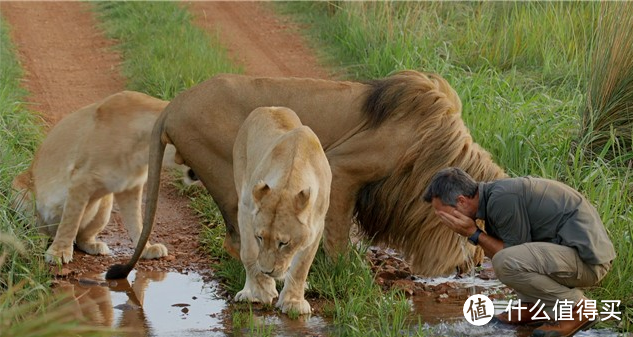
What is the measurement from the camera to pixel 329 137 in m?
6.20

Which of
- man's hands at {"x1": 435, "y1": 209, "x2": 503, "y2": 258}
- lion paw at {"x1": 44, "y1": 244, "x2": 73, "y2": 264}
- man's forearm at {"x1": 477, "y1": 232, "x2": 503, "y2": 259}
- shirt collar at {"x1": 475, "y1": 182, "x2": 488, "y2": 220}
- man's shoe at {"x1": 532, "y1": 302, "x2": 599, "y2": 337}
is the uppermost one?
shirt collar at {"x1": 475, "y1": 182, "x2": 488, "y2": 220}

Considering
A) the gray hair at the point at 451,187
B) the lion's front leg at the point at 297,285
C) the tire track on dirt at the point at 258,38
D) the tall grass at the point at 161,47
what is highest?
the gray hair at the point at 451,187

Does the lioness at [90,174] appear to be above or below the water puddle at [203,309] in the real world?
above

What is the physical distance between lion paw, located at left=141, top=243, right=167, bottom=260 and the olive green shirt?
81.3 inches

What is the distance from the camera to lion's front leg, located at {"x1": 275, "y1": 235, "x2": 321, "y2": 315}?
17.3ft

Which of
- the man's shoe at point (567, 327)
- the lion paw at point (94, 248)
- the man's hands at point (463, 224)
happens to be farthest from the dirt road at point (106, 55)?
the man's shoe at point (567, 327)

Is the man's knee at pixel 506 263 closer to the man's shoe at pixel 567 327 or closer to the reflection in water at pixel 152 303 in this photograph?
the man's shoe at pixel 567 327

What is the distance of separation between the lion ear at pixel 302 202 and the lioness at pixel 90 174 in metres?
1.78

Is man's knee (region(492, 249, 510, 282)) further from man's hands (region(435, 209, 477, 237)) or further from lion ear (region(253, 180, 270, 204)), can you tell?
lion ear (region(253, 180, 270, 204))

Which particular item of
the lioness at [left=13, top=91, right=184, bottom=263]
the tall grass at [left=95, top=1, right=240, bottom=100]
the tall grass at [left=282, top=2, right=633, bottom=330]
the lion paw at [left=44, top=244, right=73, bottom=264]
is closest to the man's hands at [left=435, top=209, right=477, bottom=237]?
the tall grass at [left=282, top=2, right=633, bottom=330]

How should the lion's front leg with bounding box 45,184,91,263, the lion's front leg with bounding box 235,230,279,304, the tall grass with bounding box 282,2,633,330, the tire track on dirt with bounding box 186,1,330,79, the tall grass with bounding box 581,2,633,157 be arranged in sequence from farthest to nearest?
the tire track on dirt with bounding box 186,1,330,79 → the tall grass with bounding box 581,2,633,157 → the tall grass with bounding box 282,2,633,330 → the lion's front leg with bounding box 45,184,91,263 → the lion's front leg with bounding box 235,230,279,304

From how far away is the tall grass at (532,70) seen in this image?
680 centimetres

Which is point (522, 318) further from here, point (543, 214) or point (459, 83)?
point (459, 83)

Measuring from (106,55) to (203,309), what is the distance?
6.26 metres
